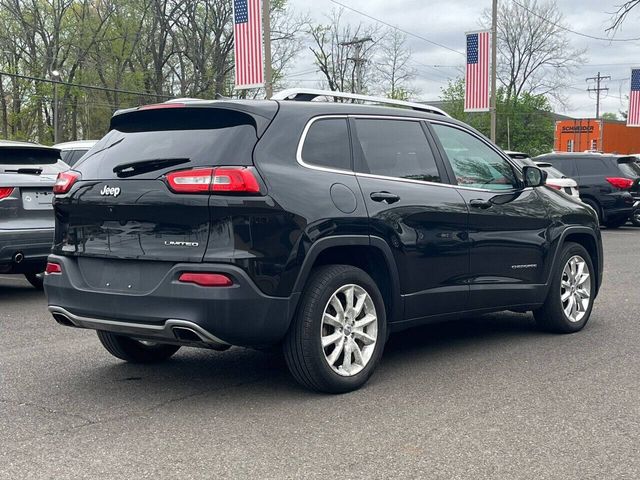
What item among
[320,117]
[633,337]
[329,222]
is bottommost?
[633,337]

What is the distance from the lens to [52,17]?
52031 millimetres

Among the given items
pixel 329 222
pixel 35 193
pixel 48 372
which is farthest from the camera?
pixel 35 193

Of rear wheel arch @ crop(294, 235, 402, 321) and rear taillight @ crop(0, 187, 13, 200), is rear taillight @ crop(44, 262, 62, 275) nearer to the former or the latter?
rear wheel arch @ crop(294, 235, 402, 321)

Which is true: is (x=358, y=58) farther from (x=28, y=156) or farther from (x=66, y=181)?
(x=66, y=181)

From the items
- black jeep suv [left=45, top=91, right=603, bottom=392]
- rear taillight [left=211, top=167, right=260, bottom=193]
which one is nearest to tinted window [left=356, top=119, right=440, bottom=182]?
black jeep suv [left=45, top=91, right=603, bottom=392]

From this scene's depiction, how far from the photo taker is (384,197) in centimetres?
547

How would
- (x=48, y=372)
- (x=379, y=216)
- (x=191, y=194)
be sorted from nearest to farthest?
(x=191, y=194) < (x=379, y=216) < (x=48, y=372)

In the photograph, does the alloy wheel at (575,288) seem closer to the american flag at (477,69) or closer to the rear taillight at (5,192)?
the rear taillight at (5,192)

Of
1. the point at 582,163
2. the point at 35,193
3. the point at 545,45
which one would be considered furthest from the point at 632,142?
the point at 35,193

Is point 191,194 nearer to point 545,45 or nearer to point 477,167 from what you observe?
point 477,167

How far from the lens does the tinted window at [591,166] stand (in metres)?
21.0

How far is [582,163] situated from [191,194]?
58.9 feet

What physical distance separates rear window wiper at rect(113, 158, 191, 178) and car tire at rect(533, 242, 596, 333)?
3.51 metres

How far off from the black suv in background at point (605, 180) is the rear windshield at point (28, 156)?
14.1m
